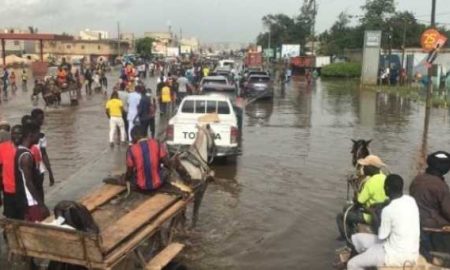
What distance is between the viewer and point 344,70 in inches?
2419

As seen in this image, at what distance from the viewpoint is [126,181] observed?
798 centimetres

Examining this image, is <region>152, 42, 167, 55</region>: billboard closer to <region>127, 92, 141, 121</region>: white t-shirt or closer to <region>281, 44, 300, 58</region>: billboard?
<region>281, 44, 300, 58</region>: billboard

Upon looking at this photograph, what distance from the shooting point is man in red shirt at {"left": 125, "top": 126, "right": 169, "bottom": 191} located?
780 centimetres

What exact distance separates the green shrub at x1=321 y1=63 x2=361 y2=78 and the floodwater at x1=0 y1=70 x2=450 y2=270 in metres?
31.2

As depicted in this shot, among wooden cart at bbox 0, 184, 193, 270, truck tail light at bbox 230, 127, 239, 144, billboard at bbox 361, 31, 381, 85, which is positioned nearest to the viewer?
wooden cart at bbox 0, 184, 193, 270

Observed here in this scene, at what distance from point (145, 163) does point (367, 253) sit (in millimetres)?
2934

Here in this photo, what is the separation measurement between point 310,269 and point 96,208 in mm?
2726

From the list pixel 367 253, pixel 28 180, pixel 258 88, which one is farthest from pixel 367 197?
pixel 258 88

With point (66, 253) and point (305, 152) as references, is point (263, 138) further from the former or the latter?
point (66, 253)

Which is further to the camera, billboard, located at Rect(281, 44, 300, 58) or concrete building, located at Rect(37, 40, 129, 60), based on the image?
concrete building, located at Rect(37, 40, 129, 60)

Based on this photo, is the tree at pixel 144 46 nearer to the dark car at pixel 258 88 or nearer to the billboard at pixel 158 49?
the billboard at pixel 158 49

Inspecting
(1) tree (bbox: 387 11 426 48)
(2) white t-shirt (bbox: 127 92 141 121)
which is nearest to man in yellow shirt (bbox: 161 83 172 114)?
(2) white t-shirt (bbox: 127 92 141 121)

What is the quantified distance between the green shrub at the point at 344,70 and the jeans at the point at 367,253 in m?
55.1

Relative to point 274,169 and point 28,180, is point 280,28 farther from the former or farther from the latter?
point 28,180
